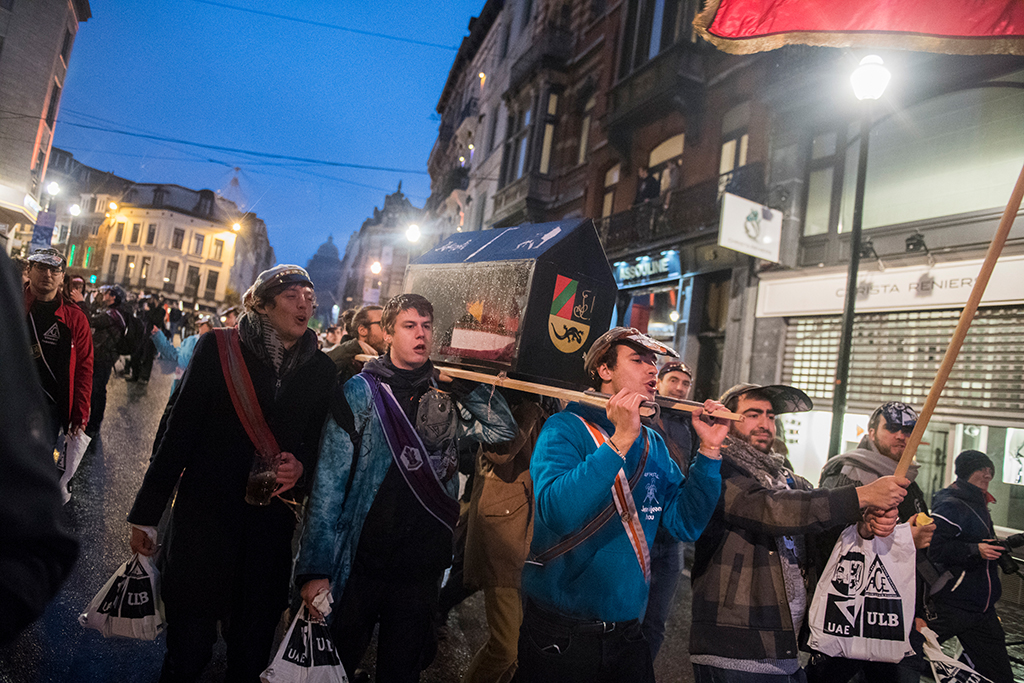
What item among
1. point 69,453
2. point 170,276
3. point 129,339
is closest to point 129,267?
point 170,276

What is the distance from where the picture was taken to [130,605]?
2.57 metres

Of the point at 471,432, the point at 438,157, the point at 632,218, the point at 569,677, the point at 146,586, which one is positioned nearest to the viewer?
the point at 569,677

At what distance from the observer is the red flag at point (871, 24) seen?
11.1 ft

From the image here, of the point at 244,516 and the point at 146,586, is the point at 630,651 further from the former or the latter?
the point at 146,586

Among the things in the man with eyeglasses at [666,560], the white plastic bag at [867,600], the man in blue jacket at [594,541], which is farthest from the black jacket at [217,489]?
the white plastic bag at [867,600]

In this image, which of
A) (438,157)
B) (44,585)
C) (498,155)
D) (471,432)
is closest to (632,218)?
(498,155)

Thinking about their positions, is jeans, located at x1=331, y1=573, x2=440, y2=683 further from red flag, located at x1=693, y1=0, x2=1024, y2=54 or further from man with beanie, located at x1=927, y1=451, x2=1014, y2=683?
red flag, located at x1=693, y1=0, x2=1024, y2=54

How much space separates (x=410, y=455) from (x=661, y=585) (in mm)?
2330

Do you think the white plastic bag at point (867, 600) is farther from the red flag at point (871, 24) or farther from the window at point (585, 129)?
the window at point (585, 129)

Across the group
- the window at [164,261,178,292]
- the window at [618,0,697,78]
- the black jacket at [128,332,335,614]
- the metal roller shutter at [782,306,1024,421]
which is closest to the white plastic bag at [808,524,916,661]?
the black jacket at [128,332,335,614]

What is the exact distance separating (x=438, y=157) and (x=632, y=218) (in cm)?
3151

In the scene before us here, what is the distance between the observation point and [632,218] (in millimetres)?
16016

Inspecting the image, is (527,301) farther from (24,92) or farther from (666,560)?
(24,92)

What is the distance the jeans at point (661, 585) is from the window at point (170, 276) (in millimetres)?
69083
